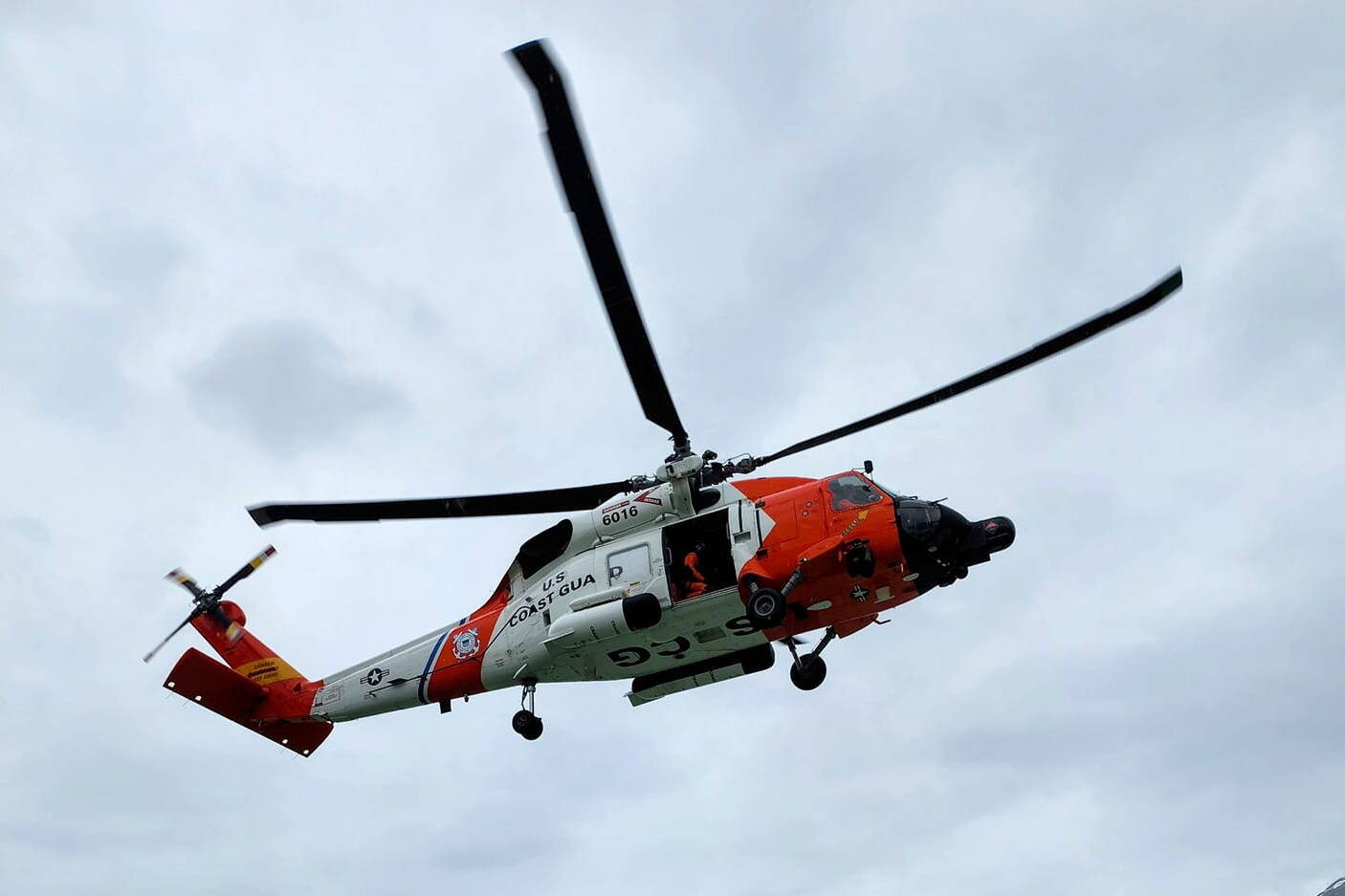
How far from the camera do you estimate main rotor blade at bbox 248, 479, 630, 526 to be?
56.7ft

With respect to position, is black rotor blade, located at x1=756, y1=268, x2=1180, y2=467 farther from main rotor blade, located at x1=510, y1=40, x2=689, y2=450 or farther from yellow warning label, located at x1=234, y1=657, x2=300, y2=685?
yellow warning label, located at x1=234, y1=657, x2=300, y2=685

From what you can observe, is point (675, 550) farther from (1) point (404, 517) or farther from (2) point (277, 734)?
(2) point (277, 734)

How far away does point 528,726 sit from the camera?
18.8 metres

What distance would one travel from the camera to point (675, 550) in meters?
17.8

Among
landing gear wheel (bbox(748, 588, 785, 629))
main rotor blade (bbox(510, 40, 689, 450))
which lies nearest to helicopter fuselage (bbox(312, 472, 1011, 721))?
landing gear wheel (bbox(748, 588, 785, 629))

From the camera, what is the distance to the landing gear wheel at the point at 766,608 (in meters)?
16.3

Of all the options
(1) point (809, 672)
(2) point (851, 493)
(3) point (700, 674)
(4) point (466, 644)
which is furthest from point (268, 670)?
(2) point (851, 493)

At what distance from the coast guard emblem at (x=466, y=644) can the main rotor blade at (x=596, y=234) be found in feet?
17.2

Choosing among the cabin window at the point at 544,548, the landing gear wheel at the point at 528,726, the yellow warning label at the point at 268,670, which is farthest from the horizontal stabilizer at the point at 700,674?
the yellow warning label at the point at 268,670

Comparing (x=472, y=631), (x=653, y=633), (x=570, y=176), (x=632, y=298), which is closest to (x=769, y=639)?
(x=653, y=633)

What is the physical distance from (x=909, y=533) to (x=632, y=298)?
202 inches

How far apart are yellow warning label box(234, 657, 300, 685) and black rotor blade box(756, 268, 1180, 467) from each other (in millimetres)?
10791

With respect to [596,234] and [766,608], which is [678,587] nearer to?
[766,608]

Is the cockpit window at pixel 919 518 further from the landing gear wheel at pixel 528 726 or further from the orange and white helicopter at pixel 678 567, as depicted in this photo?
the landing gear wheel at pixel 528 726
